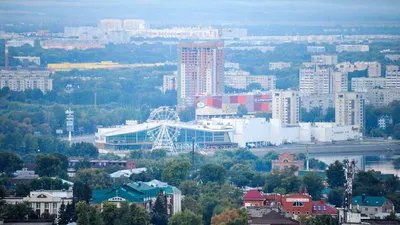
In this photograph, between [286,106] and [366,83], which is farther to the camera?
[366,83]

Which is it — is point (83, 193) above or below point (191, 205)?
above

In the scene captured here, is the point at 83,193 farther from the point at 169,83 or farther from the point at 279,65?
the point at 279,65

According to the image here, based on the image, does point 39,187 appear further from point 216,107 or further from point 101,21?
point 101,21

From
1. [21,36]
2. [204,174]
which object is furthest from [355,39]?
[204,174]

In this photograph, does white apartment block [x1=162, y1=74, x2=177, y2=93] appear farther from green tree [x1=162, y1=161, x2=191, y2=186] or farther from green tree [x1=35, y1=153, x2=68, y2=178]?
green tree [x1=162, y1=161, x2=191, y2=186]

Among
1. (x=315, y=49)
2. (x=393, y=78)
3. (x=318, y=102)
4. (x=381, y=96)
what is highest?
(x=315, y=49)

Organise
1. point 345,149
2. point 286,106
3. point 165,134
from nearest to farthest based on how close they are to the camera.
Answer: point 345,149 < point 165,134 < point 286,106

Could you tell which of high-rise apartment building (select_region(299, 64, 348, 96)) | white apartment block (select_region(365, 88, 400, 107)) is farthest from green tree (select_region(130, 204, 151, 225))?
high-rise apartment building (select_region(299, 64, 348, 96))

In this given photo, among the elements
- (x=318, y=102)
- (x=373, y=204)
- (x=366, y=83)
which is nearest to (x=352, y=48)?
(x=366, y=83)

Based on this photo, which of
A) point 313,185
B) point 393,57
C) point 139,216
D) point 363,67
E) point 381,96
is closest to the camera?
point 139,216
